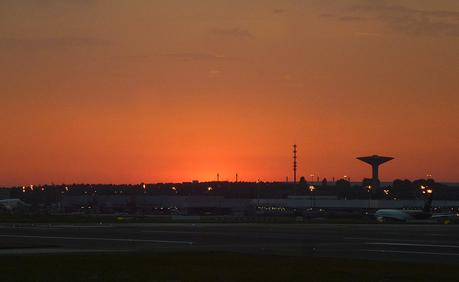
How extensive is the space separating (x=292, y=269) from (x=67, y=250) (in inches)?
664

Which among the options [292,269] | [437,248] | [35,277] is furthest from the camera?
[437,248]

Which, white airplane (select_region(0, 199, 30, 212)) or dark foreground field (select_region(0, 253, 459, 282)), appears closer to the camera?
dark foreground field (select_region(0, 253, 459, 282))

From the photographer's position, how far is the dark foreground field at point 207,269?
29.2 metres

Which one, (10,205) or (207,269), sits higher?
(10,205)

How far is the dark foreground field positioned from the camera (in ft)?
95.8

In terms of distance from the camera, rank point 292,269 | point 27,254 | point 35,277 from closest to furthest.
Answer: point 35,277
point 292,269
point 27,254

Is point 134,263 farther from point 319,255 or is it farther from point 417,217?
point 417,217

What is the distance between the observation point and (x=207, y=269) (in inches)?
1283

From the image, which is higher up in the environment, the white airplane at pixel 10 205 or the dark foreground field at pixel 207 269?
the white airplane at pixel 10 205

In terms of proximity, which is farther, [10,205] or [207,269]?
[10,205]

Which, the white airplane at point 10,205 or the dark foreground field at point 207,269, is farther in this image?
the white airplane at point 10,205

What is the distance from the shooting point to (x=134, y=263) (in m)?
34.6

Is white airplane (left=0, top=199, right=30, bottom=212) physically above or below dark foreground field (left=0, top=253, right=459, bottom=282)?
above

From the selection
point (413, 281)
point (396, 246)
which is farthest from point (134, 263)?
point (396, 246)
